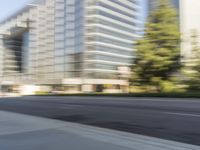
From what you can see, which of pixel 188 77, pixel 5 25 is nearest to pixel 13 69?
pixel 5 25

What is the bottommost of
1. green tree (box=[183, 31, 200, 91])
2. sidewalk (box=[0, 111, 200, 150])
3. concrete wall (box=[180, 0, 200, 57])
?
sidewalk (box=[0, 111, 200, 150])

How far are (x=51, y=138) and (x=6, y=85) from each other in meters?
105

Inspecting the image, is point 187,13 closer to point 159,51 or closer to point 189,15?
point 189,15

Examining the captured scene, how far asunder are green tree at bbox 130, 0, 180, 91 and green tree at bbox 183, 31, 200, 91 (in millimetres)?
1195

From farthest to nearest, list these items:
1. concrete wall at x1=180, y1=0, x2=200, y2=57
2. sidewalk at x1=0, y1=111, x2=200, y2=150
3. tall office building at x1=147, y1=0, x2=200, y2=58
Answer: concrete wall at x1=180, y1=0, x2=200, y2=57
tall office building at x1=147, y1=0, x2=200, y2=58
sidewalk at x1=0, y1=111, x2=200, y2=150

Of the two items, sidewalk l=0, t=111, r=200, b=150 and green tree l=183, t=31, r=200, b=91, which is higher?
green tree l=183, t=31, r=200, b=91

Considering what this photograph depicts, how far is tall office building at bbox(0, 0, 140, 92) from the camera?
87.3 m

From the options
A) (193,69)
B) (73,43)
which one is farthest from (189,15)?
(73,43)

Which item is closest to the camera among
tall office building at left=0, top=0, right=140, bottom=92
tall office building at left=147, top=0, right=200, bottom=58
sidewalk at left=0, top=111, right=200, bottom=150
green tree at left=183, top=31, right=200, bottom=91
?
sidewalk at left=0, top=111, right=200, bottom=150

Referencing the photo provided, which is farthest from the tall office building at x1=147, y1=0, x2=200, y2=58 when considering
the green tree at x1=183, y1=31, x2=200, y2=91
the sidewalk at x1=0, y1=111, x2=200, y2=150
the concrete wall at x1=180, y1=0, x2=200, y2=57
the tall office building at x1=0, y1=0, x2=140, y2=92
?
the sidewalk at x1=0, y1=111, x2=200, y2=150

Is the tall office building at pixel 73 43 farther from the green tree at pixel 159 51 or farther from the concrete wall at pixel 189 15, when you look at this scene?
the green tree at pixel 159 51

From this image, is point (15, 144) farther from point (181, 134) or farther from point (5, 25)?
point (5, 25)

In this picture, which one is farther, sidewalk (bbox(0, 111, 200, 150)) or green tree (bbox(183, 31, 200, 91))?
green tree (bbox(183, 31, 200, 91))

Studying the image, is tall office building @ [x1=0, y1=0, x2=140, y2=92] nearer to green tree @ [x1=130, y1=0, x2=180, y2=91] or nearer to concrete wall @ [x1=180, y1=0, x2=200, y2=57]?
concrete wall @ [x1=180, y1=0, x2=200, y2=57]
